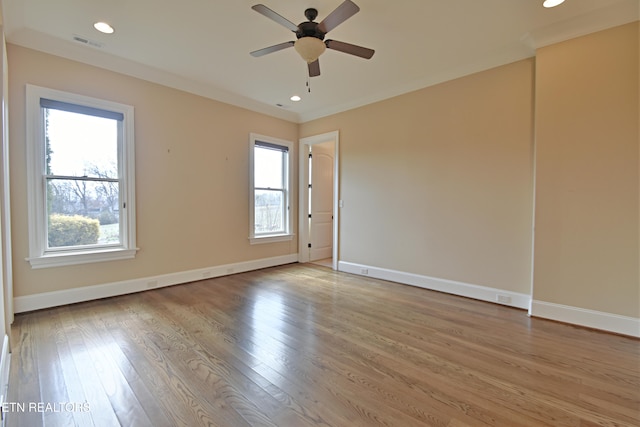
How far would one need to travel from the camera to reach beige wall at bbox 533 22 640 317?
2.59 metres

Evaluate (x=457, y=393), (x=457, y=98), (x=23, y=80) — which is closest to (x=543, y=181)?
(x=457, y=98)

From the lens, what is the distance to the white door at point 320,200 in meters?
5.78

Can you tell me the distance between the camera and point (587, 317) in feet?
9.07

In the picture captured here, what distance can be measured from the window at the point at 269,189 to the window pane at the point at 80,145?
6.53ft

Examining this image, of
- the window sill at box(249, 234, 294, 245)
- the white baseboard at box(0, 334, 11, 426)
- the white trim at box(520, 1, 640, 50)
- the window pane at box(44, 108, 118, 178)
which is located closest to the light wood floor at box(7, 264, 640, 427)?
the white baseboard at box(0, 334, 11, 426)

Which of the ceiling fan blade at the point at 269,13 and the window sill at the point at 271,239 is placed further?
the window sill at the point at 271,239

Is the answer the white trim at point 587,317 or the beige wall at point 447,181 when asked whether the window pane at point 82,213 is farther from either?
the white trim at point 587,317

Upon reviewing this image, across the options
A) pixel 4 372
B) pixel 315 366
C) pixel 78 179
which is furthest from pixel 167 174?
pixel 315 366

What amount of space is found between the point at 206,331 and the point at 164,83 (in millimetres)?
3288

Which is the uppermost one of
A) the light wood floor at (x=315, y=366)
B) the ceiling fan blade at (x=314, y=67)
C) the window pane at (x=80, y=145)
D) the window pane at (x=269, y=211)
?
the ceiling fan blade at (x=314, y=67)

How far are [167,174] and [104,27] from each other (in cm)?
173

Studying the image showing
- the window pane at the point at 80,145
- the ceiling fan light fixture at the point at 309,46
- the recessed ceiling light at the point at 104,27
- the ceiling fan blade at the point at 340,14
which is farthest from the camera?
the window pane at the point at 80,145

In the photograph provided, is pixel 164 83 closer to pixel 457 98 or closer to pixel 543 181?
pixel 457 98

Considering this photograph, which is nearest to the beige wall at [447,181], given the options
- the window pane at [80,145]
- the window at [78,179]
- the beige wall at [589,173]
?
the beige wall at [589,173]
